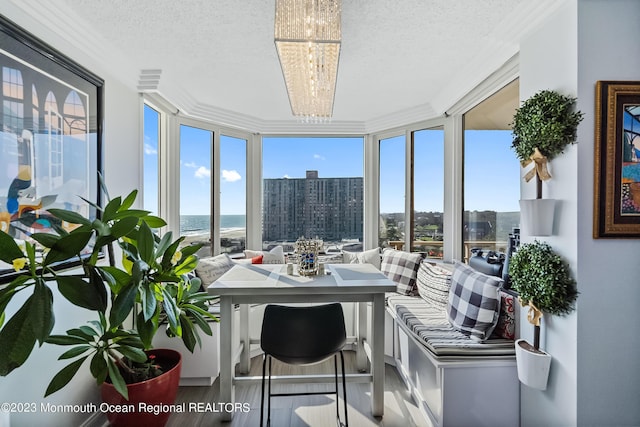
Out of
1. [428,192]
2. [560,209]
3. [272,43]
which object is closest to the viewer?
[560,209]

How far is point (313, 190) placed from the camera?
4008 mm

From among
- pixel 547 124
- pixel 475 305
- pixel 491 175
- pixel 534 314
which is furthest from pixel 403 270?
pixel 547 124

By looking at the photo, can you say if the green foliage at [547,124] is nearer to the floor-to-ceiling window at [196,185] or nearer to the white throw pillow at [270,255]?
the white throw pillow at [270,255]

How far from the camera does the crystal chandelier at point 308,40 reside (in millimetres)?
1509

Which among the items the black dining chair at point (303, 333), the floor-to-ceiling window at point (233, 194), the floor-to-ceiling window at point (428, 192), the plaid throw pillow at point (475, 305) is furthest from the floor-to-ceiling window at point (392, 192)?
the black dining chair at point (303, 333)

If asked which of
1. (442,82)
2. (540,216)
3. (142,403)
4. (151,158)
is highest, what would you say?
(442,82)

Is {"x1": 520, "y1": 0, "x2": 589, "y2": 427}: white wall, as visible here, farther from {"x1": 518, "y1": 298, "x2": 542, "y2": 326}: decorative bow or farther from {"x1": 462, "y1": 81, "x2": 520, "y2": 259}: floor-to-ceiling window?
{"x1": 462, "y1": 81, "x2": 520, "y2": 259}: floor-to-ceiling window

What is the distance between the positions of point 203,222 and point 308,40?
2.53 m

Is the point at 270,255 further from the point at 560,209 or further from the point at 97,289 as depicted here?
the point at 560,209

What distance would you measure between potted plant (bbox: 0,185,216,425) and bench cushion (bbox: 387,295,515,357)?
147 cm

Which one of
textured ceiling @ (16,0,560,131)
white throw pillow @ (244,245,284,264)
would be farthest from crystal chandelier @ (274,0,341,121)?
white throw pillow @ (244,245,284,264)

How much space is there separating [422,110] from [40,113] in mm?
3166

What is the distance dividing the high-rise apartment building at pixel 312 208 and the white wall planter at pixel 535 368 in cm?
251

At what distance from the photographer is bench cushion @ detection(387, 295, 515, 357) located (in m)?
1.86
